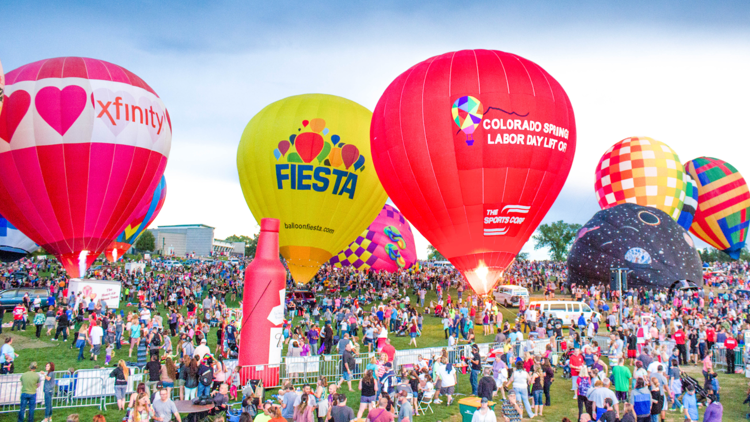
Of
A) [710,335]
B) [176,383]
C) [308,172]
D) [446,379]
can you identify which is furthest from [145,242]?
[710,335]

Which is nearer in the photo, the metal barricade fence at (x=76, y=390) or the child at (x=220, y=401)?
the child at (x=220, y=401)

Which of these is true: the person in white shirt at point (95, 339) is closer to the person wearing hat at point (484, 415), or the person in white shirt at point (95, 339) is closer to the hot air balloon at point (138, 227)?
the person wearing hat at point (484, 415)

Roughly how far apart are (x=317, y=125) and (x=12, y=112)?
10.8 meters

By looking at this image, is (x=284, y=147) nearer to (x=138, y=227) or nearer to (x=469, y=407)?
(x=469, y=407)

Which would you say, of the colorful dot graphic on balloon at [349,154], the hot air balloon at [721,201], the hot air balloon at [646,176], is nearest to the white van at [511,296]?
the colorful dot graphic on balloon at [349,154]

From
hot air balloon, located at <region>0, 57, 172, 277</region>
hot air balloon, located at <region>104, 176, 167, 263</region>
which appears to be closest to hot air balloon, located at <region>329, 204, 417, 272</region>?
hot air balloon, located at <region>104, 176, 167, 263</region>

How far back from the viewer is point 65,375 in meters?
12.9

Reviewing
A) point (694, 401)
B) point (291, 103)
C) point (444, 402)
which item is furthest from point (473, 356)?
point (291, 103)

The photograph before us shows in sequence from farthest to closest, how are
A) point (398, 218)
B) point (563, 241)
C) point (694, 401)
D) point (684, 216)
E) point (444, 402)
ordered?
1. point (563, 241)
2. point (398, 218)
3. point (684, 216)
4. point (444, 402)
5. point (694, 401)

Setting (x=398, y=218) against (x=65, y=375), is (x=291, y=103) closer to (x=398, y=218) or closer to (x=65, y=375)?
(x=65, y=375)

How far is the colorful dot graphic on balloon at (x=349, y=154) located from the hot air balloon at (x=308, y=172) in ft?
0.14

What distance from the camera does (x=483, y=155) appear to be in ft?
53.8

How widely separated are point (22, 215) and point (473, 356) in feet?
53.5

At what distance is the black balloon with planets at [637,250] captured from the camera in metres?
27.4
